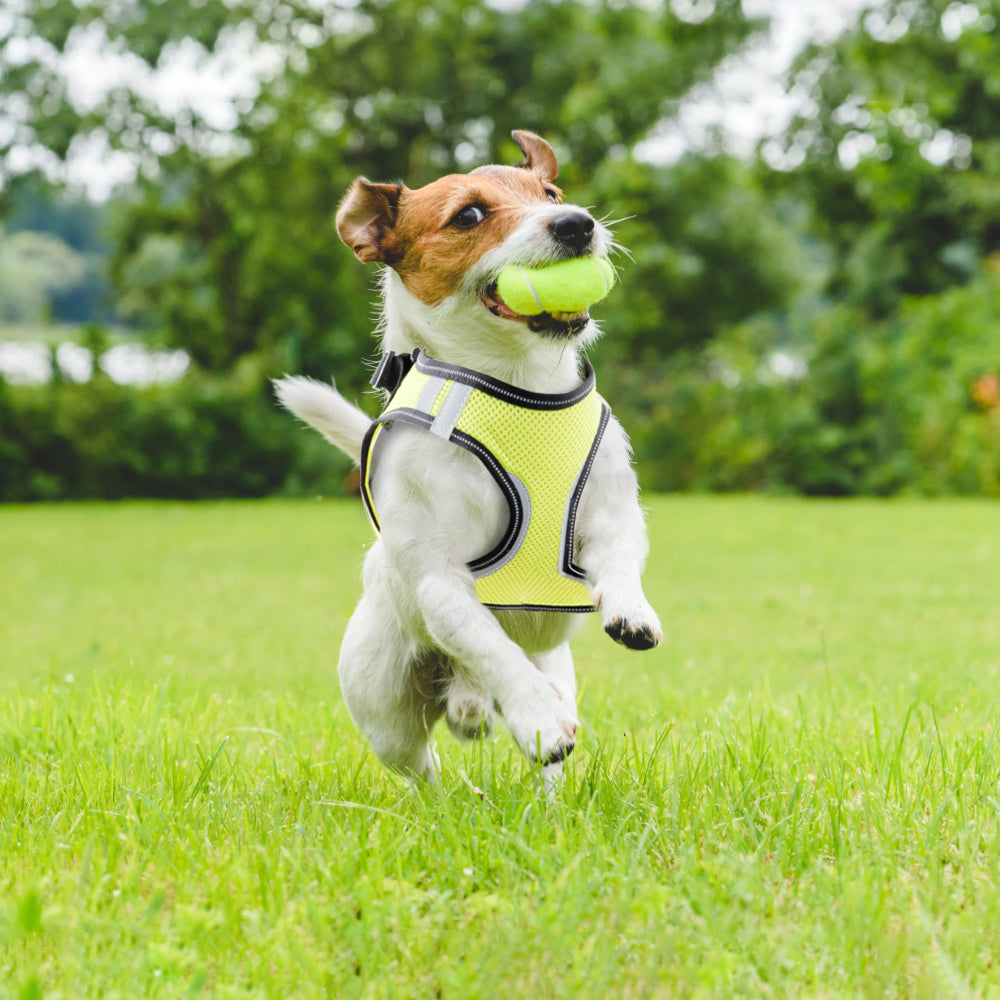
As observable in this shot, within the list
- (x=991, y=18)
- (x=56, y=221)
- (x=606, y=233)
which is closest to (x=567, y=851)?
(x=606, y=233)

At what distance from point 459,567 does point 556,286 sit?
0.72 meters

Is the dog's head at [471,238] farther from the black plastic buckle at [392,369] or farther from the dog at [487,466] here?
the black plastic buckle at [392,369]

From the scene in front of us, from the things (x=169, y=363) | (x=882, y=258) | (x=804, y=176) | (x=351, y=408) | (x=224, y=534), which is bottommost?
(x=224, y=534)

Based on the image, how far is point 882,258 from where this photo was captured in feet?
70.7

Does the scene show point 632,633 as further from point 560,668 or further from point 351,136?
point 351,136

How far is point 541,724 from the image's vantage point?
8.42ft

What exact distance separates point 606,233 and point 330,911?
5.64ft

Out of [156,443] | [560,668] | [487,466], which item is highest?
[487,466]

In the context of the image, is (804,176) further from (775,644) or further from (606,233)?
(606,233)

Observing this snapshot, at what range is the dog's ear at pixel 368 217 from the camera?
3.02 m

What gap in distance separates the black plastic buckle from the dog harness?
16cm

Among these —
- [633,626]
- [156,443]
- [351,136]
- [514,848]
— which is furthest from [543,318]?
[351,136]

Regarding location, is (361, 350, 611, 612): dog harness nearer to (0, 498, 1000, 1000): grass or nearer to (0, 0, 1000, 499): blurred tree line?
(0, 498, 1000, 1000): grass

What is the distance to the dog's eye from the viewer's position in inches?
115
